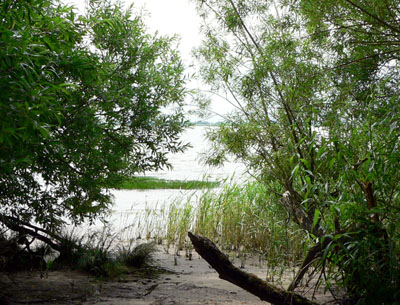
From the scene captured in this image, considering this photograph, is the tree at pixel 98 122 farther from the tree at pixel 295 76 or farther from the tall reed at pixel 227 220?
the tall reed at pixel 227 220

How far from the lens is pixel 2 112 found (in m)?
2.10

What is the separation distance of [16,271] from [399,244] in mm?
3918

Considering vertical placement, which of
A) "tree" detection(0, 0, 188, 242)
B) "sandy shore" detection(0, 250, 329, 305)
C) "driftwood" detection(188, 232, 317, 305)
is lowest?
"sandy shore" detection(0, 250, 329, 305)

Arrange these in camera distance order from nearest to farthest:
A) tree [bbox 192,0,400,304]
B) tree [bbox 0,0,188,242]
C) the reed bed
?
tree [bbox 0,0,188,242] → tree [bbox 192,0,400,304] → the reed bed

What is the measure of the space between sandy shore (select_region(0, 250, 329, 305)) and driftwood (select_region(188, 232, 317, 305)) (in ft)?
2.63

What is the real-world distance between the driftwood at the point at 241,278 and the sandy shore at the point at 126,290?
80cm

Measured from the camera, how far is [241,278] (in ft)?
11.3

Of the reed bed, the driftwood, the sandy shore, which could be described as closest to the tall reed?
the reed bed

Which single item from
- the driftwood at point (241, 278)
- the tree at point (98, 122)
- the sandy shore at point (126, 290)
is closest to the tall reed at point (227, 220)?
the sandy shore at point (126, 290)

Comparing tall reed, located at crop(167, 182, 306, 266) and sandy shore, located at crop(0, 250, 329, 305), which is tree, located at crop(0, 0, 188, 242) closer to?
sandy shore, located at crop(0, 250, 329, 305)

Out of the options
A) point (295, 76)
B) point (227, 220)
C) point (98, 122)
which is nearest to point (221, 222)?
point (227, 220)

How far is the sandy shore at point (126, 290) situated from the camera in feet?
13.9

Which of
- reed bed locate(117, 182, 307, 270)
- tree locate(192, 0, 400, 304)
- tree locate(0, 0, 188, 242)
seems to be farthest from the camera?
reed bed locate(117, 182, 307, 270)

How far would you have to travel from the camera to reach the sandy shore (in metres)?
4.23
